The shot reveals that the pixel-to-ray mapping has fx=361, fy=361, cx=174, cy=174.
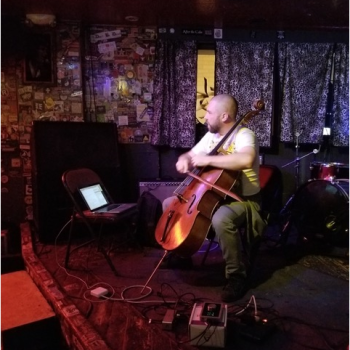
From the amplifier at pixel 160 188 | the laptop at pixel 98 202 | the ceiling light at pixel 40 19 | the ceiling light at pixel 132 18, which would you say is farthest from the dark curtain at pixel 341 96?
the ceiling light at pixel 40 19

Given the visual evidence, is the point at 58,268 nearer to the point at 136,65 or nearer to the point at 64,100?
the point at 64,100

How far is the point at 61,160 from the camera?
3945 millimetres

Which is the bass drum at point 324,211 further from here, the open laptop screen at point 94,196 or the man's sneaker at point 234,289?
the open laptop screen at point 94,196

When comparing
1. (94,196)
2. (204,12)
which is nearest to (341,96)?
(204,12)

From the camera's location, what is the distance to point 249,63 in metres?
4.63

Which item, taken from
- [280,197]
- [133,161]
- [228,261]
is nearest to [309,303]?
[228,261]

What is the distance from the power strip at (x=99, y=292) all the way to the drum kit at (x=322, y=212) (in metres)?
1.78

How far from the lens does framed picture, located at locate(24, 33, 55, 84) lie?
429cm

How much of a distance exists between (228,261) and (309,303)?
59cm

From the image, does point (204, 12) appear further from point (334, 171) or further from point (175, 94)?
point (334, 171)

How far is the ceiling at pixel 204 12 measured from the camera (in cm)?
369

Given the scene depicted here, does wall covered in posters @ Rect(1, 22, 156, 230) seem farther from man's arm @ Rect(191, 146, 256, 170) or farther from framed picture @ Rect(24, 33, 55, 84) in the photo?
man's arm @ Rect(191, 146, 256, 170)

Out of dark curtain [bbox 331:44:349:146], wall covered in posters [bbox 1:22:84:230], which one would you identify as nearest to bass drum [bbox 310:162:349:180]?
dark curtain [bbox 331:44:349:146]

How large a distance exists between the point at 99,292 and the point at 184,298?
60cm
